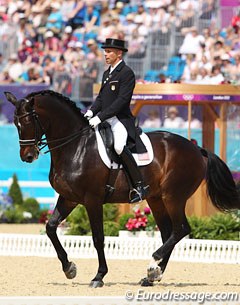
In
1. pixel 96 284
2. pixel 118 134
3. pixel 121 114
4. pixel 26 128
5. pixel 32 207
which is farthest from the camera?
pixel 32 207

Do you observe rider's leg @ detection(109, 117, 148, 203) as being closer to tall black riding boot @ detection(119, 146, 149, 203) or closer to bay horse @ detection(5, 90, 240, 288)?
tall black riding boot @ detection(119, 146, 149, 203)

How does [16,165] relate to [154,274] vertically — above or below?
below

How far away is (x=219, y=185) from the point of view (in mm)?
10914

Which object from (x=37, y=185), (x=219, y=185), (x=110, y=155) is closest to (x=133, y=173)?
(x=110, y=155)

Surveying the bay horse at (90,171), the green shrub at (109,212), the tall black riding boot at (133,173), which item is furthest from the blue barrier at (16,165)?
the tall black riding boot at (133,173)

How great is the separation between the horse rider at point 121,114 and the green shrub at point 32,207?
29.2 feet

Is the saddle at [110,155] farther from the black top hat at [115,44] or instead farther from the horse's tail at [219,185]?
the horse's tail at [219,185]

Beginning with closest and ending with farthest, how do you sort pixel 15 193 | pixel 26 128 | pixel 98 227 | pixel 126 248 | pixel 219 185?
1. pixel 26 128
2. pixel 98 227
3. pixel 219 185
4. pixel 126 248
5. pixel 15 193

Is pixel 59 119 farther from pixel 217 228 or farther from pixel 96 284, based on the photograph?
pixel 217 228

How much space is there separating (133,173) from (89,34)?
13.4m

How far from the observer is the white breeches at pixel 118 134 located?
1015cm

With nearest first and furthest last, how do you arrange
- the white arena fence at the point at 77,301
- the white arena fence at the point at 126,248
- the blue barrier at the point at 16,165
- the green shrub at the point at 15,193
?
1. the white arena fence at the point at 77,301
2. the white arena fence at the point at 126,248
3. the green shrub at the point at 15,193
4. the blue barrier at the point at 16,165

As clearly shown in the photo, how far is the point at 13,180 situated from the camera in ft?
63.3

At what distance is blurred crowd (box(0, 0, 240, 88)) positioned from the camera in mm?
20238
